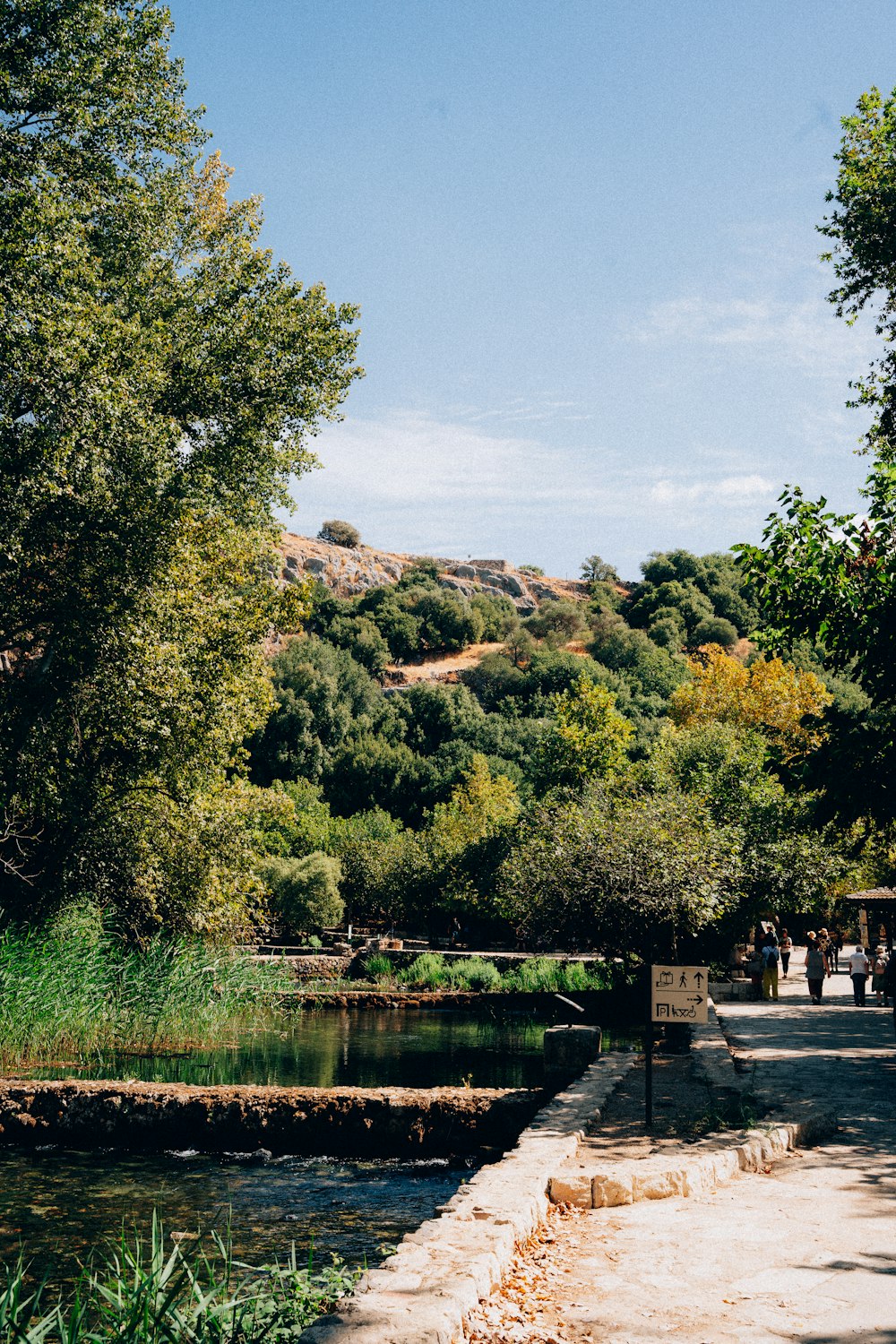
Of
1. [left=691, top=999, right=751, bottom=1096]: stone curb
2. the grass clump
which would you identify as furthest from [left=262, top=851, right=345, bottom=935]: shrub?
[left=691, top=999, right=751, bottom=1096]: stone curb

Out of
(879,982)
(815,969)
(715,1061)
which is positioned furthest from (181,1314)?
(879,982)

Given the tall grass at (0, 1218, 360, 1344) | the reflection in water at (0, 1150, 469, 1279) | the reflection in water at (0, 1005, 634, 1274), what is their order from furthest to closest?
the reflection in water at (0, 1005, 634, 1274), the reflection in water at (0, 1150, 469, 1279), the tall grass at (0, 1218, 360, 1344)

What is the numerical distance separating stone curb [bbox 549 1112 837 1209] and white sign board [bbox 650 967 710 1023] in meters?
0.94

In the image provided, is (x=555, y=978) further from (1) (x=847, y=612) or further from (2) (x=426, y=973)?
(1) (x=847, y=612)

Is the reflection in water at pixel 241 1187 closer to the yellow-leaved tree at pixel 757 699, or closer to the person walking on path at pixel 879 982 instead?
the person walking on path at pixel 879 982

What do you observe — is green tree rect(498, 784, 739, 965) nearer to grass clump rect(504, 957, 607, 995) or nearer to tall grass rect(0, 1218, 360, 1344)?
grass clump rect(504, 957, 607, 995)

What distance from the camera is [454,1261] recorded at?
15.5 feet

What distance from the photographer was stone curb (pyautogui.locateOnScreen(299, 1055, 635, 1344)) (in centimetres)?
374

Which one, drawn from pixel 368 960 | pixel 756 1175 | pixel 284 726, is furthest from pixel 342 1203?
pixel 284 726

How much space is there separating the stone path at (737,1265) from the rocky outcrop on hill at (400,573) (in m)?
113

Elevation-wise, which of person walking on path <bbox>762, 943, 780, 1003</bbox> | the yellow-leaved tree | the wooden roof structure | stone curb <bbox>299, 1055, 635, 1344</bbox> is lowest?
person walking on path <bbox>762, 943, 780, 1003</bbox>

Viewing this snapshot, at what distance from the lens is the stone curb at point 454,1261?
3.74m

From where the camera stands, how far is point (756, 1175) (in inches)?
276

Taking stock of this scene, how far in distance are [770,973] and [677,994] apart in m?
14.7
